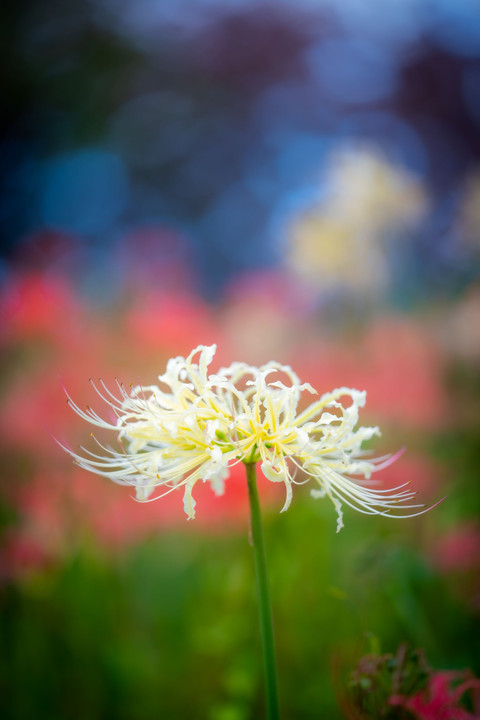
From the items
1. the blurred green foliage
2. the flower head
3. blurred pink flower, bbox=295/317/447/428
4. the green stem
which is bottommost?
the blurred green foliage

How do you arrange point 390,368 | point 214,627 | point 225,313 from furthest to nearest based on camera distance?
point 225,313 < point 390,368 < point 214,627

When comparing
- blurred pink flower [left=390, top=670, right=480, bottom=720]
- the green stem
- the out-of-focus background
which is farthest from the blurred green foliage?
the green stem

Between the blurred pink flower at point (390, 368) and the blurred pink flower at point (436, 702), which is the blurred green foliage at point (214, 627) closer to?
the blurred pink flower at point (436, 702)

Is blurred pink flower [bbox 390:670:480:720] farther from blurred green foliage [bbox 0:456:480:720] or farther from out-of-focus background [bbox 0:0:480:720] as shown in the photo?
blurred green foliage [bbox 0:456:480:720]

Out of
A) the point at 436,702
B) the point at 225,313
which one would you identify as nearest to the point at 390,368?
the point at 225,313

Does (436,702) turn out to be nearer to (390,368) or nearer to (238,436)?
(238,436)

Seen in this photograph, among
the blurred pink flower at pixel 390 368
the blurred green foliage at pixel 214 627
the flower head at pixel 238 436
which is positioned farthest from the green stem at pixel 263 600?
the blurred pink flower at pixel 390 368
